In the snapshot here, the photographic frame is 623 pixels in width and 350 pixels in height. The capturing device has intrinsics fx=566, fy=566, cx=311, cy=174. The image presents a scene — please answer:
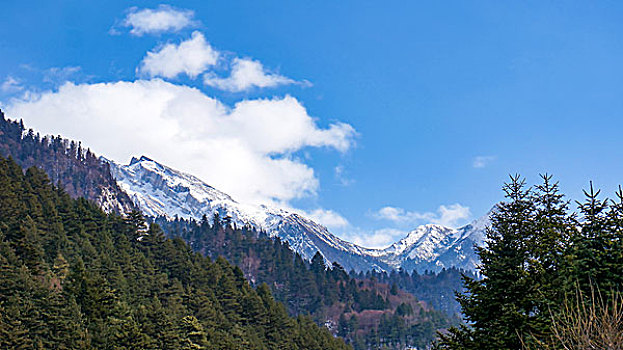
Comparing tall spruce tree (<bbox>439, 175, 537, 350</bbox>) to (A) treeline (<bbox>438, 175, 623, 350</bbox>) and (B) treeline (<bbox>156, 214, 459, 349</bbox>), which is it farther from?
(B) treeline (<bbox>156, 214, 459, 349</bbox>)

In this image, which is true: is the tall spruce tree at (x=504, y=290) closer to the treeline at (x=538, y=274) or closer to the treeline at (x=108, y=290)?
the treeline at (x=538, y=274)

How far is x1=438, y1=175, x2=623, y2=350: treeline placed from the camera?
21.5m

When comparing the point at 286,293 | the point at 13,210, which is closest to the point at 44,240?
the point at 13,210

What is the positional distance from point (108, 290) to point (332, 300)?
4601 inches

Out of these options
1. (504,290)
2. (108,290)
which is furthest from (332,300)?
(504,290)

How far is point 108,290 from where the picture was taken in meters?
58.9

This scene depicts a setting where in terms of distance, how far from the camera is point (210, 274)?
92875mm

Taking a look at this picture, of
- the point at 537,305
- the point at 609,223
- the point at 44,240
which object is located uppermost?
the point at 44,240

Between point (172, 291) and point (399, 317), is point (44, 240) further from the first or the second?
point (399, 317)

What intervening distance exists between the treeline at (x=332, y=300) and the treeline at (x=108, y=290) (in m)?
59.4

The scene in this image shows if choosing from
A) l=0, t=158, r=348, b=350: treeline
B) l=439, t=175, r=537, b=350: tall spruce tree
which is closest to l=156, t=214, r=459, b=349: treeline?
l=0, t=158, r=348, b=350: treeline

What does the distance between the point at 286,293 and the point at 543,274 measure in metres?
149

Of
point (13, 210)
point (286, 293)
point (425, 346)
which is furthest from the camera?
point (286, 293)

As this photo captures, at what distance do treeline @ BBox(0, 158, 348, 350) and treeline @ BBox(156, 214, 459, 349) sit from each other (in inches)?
2337
